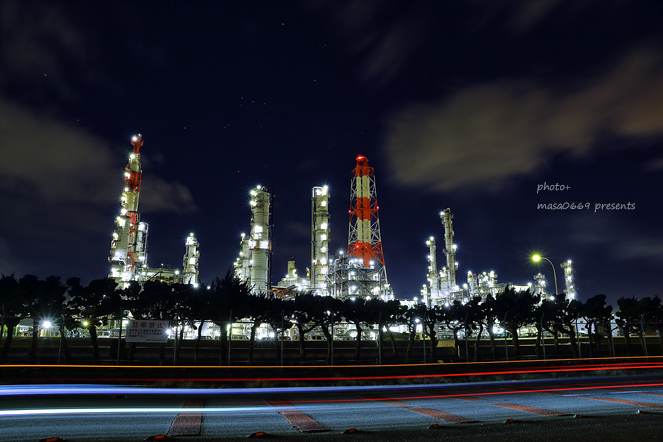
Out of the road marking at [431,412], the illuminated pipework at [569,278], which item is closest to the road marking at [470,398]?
the road marking at [431,412]

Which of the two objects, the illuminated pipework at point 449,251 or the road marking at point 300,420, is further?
the illuminated pipework at point 449,251

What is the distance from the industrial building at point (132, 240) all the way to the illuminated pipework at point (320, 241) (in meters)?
24.6

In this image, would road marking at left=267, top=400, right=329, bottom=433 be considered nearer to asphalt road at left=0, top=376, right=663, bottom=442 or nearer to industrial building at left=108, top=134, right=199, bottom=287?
asphalt road at left=0, top=376, right=663, bottom=442

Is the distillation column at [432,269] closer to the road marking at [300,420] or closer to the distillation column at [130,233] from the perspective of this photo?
the distillation column at [130,233]

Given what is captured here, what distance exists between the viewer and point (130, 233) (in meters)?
87.6

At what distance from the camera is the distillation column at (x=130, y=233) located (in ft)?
273

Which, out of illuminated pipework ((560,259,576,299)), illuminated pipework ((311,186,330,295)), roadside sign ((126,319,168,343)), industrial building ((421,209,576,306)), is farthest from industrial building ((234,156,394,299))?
illuminated pipework ((560,259,576,299))

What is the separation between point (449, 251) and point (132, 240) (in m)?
80.6

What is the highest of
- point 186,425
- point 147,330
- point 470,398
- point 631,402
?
point 147,330

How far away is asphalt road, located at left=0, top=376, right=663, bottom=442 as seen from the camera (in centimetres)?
1014

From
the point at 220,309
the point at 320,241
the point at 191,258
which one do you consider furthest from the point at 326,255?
the point at 220,309

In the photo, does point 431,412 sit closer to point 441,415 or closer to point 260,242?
point 441,415

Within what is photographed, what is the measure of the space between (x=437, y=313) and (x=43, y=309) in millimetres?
38523

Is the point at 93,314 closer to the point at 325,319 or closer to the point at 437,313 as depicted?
the point at 325,319
